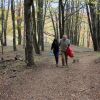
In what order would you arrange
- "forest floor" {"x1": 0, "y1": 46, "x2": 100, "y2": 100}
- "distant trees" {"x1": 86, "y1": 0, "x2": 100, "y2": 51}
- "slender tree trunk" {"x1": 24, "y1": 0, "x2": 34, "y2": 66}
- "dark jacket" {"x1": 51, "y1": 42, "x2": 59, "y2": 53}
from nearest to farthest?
"forest floor" {"x1": 0, "y1": 46, "x2": 100, "y2": 100} → "slender tree trunk" {"x1": 24, "y1": 0, "x2": 34, "y2": 66} → "dark jacket" {"x1": 51, "y1": 42, "x2": 59, "y2": 53} → "distant trees" {"x1": 86, "y1": 0, "x2": 100, "y2": 51}

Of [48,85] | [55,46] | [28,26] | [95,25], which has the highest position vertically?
[95,25]

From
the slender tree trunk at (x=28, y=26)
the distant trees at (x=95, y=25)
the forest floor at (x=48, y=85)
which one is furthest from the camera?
the distant trees at (x=95, y=25)

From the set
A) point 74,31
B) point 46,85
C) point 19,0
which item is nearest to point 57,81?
point 46,85

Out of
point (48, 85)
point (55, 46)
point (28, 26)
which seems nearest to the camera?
point (48, 85)

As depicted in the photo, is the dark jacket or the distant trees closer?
the dark jacket

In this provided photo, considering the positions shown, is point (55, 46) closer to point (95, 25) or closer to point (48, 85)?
point (48, 85)

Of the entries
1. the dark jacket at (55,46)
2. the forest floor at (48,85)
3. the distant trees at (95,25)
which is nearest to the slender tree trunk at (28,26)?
the forest floor at (48,85)

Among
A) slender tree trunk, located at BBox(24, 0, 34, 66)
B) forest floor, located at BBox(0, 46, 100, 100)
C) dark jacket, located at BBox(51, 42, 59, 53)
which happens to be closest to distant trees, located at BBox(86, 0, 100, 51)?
dark jacket, located at BBox(51, 42, 59, 53)

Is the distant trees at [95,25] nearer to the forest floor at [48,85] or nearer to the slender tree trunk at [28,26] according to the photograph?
the slender tree trunk at [28,26]

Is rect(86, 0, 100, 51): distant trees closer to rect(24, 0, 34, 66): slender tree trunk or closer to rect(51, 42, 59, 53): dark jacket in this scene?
rect(51, 42, 59, 53): dark jacket

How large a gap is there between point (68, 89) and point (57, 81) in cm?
190

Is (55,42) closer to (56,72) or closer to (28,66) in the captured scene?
(28,66)

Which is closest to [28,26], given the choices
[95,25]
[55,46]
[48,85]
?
[55,46]

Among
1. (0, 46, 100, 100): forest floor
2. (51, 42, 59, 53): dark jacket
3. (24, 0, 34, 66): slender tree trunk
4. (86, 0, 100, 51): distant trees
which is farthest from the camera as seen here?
(86, 0, 100, 51): distant trees
